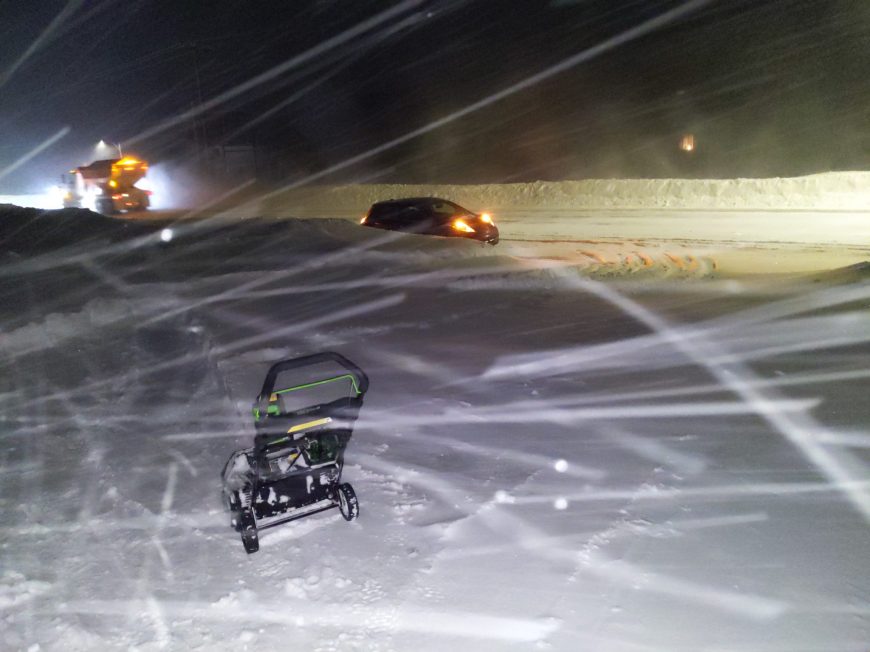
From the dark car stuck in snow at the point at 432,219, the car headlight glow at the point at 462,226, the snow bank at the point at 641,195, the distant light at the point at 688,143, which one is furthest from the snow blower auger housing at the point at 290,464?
the distant light at the point at 688,143

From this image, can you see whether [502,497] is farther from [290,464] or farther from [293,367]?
[293,367]

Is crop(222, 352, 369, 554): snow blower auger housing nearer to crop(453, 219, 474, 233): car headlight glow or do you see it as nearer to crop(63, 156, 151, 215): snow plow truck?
crop(453, 219, 474, 233): car headlight glow

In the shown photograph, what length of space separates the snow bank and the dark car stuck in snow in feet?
39.3

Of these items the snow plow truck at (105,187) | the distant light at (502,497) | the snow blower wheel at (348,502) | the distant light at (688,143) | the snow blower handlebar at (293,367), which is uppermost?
the distant light at (688,143)

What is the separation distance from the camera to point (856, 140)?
34812 mm

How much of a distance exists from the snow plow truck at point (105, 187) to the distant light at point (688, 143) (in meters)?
25.8

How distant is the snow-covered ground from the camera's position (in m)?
3.81

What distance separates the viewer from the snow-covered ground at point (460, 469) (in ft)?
12.5

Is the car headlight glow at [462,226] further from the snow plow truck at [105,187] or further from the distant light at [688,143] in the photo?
the distant light at [688,143]

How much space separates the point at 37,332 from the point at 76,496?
4866 millimetres

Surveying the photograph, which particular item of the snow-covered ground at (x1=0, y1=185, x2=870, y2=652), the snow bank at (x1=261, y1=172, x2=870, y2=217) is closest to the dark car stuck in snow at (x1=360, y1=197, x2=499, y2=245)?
the snow-covered ground at (x1=0, y1=185, x2=870, y2=652)

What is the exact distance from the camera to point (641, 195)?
32344 millimetres

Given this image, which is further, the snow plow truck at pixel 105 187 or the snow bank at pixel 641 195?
the snow bank at pixel 641 195

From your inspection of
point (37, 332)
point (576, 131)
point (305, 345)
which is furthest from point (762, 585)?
point (576, 131)
